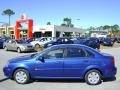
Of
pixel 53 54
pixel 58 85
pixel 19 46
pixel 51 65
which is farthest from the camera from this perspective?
pixel 19 46

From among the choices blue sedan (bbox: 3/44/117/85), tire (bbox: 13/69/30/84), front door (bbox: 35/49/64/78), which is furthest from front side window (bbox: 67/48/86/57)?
tire (bbox: 13/69/30/84)

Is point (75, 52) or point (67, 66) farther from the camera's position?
point (75, 52)

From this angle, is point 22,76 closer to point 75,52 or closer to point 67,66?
point 67,66

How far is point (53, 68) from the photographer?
33.9 feet

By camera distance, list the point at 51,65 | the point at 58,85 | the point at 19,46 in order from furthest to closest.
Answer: the point at 19,46 < the point at 51,65 < the point at 58,85

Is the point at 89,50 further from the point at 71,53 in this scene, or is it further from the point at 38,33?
the point at 38,33

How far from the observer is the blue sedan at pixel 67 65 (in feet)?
33.8

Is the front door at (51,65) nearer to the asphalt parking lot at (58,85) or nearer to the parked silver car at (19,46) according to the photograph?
the asphalt parking lot at (58,85)

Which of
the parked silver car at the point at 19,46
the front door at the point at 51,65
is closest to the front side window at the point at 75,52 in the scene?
the front door at the point at 51,65

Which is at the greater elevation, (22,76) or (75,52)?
(75,52)

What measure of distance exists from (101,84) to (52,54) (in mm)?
2124

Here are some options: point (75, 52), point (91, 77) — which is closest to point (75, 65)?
point (75, 52)

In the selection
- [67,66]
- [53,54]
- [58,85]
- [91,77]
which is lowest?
[58,85]

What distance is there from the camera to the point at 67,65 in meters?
10.3
